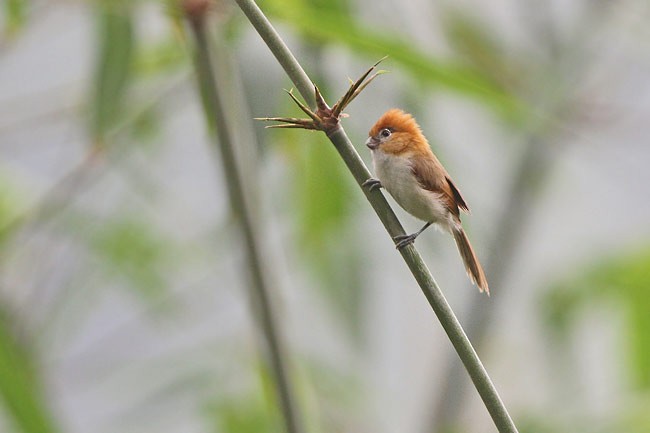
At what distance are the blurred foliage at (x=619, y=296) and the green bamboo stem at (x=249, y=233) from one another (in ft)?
2.97

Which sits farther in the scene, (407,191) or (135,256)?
(135,256)

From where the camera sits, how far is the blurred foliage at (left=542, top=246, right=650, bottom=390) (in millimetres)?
1475

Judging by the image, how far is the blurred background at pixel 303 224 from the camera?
1.10 m

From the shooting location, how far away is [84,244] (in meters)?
1.51

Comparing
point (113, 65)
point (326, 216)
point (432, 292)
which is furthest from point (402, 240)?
point (326, 216)

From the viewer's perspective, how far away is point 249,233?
0.70 meters

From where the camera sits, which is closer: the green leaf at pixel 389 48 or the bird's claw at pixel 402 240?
the bird's claw at pixel 402 240

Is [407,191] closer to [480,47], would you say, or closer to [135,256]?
[480,47]

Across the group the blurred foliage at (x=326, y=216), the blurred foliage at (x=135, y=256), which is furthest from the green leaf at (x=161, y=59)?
the blurred foliage at (x=135, y=256)

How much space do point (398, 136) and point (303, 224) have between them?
A: 67cm

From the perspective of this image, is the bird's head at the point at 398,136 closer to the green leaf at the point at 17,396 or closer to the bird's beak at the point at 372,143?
the bird's beak at the point at 372,143

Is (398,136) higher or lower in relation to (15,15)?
lower

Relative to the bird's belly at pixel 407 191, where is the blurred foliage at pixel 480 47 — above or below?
above

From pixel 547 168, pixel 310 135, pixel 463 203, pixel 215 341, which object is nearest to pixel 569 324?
pixel 547 168
